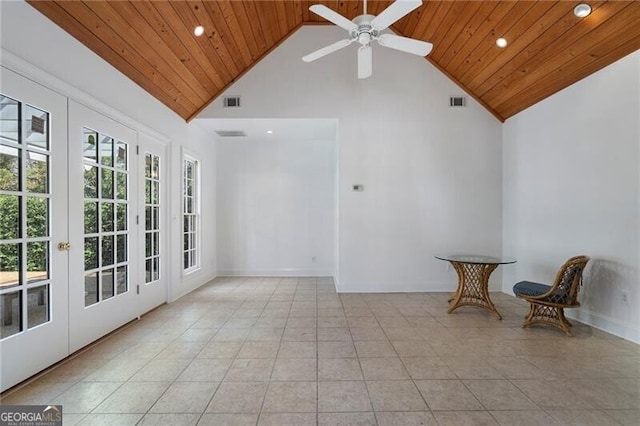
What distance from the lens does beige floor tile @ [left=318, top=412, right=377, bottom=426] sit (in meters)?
1.85

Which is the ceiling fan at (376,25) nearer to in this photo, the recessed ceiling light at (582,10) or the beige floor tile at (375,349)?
the recessed ceiling light at (582,10)

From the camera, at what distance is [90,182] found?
2.89 meters

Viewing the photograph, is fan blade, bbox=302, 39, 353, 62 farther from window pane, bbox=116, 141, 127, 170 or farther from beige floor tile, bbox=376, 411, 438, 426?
beige floor tile, bbox=376, 411, 438, 426

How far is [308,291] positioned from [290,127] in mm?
2833

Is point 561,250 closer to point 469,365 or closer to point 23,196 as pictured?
point 469,365

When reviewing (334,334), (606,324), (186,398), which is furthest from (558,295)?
(186,398)

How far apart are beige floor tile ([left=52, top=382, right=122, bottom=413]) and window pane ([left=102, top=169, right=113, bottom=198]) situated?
5.70 feet

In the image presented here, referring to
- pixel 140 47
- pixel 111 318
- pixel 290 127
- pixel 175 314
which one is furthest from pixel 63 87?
pixel 290 127

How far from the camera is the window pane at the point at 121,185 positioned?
10.9 ft

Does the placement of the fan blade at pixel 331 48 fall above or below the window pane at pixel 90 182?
above

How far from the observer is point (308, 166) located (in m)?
6.26

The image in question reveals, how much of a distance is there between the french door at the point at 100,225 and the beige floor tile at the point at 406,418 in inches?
104

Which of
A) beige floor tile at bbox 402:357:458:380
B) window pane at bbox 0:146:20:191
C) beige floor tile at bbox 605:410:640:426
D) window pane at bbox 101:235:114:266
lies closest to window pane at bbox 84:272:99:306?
window pane at bbox 101:235:114:266

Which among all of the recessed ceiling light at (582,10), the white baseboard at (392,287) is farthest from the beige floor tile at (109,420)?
the recessed ceiling light at (582,10)
